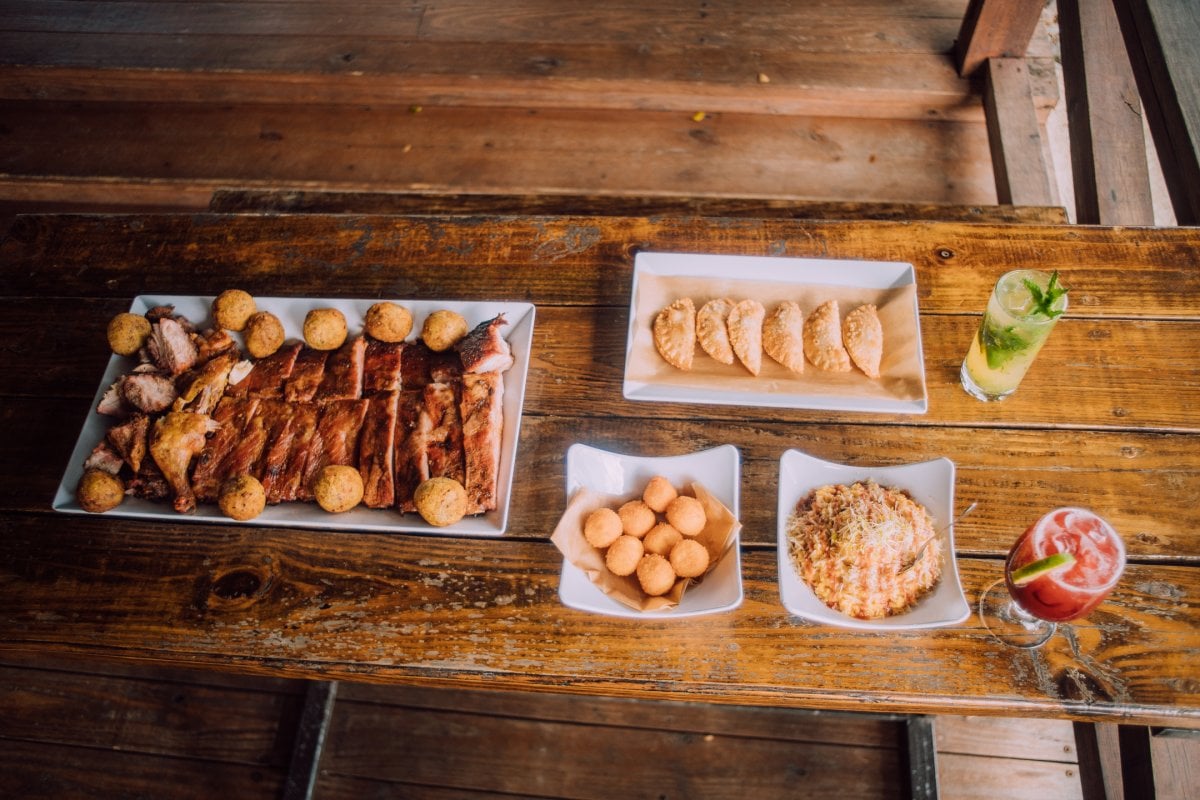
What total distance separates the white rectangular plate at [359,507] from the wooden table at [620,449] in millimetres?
90

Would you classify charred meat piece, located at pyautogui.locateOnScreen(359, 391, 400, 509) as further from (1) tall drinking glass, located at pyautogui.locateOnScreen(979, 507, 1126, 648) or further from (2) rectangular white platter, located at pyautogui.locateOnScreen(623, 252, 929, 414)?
(1) tall drinking glass, located at pyautogui.locateOnScreen(979, 507, 1126, 648)

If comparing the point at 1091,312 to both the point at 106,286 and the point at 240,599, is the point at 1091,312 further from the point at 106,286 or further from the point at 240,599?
the point at 106,286

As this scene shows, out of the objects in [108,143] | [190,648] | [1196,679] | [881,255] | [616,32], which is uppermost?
[616,32]

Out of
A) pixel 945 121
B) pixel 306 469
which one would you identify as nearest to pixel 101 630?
pixel 306 469

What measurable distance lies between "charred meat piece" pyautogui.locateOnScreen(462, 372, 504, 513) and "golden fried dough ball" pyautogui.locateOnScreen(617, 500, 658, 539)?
0.32 metres

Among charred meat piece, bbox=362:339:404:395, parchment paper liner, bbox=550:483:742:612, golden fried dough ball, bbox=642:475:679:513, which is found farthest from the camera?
charred meat piece, bbox=362:339:404:395

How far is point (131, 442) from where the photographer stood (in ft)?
6.36

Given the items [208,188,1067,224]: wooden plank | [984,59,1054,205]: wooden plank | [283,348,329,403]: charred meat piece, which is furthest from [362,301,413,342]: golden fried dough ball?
[984,59,1054,205]: wooden plank

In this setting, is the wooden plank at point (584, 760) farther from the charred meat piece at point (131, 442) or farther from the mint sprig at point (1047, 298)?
the mint sprig at point (1047, 298)

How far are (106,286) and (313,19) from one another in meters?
2.50

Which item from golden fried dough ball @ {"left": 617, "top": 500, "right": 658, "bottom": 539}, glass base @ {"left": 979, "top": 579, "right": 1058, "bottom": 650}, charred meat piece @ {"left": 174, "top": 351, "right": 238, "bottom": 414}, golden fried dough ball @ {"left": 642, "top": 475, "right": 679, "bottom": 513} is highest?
charred meat piece @ {"left": 174, "top": 351, "right": 238, "bottom": 414}

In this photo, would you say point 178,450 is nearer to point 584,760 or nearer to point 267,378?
point 267,378

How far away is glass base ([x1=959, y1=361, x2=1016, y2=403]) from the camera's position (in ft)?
6.43

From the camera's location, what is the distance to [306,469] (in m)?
1.92
